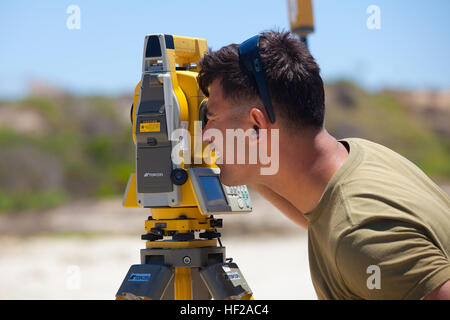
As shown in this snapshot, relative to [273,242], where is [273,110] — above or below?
above

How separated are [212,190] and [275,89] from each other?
760 mm

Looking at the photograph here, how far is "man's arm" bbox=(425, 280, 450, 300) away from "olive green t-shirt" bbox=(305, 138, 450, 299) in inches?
0.5

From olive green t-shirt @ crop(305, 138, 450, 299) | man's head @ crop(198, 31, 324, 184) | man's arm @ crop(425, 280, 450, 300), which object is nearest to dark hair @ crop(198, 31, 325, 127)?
man's head @ crop(198, 31, 324, 184)

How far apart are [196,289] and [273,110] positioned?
3.40 ft

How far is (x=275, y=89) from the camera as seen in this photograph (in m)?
2.05

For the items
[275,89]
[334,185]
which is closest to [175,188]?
[275,89]

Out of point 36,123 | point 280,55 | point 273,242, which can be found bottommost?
point 273,242

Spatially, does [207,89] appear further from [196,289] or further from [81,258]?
[81,258]

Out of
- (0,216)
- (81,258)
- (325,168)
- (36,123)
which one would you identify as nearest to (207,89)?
(325,168)

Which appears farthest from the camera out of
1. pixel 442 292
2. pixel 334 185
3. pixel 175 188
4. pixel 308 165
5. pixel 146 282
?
pixel 175 188

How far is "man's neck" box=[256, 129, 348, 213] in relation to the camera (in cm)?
198

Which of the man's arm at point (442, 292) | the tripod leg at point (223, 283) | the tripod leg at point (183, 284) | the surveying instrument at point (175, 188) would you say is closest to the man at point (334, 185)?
the man's arm at point (442, 292)

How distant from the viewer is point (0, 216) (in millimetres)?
13602

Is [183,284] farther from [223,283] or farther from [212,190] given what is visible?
[212,190]
